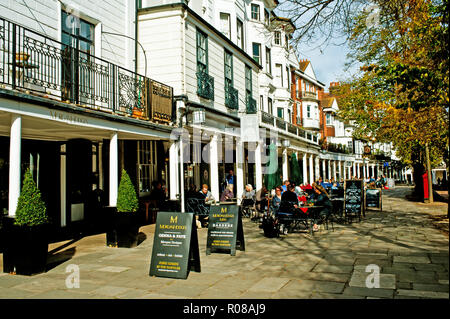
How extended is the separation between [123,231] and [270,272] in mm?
4290

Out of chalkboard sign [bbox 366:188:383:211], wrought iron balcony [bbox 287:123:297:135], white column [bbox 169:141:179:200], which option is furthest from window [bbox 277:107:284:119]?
white column [bbox 169:141:179:200]

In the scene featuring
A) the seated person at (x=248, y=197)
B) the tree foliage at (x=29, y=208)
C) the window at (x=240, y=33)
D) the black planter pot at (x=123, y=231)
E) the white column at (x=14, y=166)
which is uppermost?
the window at (x=240, y=33)

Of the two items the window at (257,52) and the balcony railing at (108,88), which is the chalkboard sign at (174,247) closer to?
the balcony railing at (108,88)

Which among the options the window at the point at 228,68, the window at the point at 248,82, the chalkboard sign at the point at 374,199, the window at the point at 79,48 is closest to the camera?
the window at the point at 79,48

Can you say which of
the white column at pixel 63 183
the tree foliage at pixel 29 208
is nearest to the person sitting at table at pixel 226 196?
the white column at pixel 63 183

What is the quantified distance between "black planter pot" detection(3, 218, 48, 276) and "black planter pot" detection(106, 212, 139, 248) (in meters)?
2.49

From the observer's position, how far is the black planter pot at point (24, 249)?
6543 mm

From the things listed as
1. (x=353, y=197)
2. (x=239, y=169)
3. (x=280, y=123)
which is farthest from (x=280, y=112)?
(x=353, y=197)

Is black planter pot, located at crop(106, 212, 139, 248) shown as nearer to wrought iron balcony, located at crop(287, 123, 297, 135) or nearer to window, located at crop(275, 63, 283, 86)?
wrought iron balcony, located at crop(287, 123, 297, 135)

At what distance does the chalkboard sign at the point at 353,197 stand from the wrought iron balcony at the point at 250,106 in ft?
23.5

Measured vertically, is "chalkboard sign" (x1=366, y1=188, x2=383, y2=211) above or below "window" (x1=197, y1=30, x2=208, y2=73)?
below

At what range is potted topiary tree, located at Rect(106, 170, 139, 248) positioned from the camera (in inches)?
355

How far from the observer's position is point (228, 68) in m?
17.6

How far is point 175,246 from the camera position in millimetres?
6363
